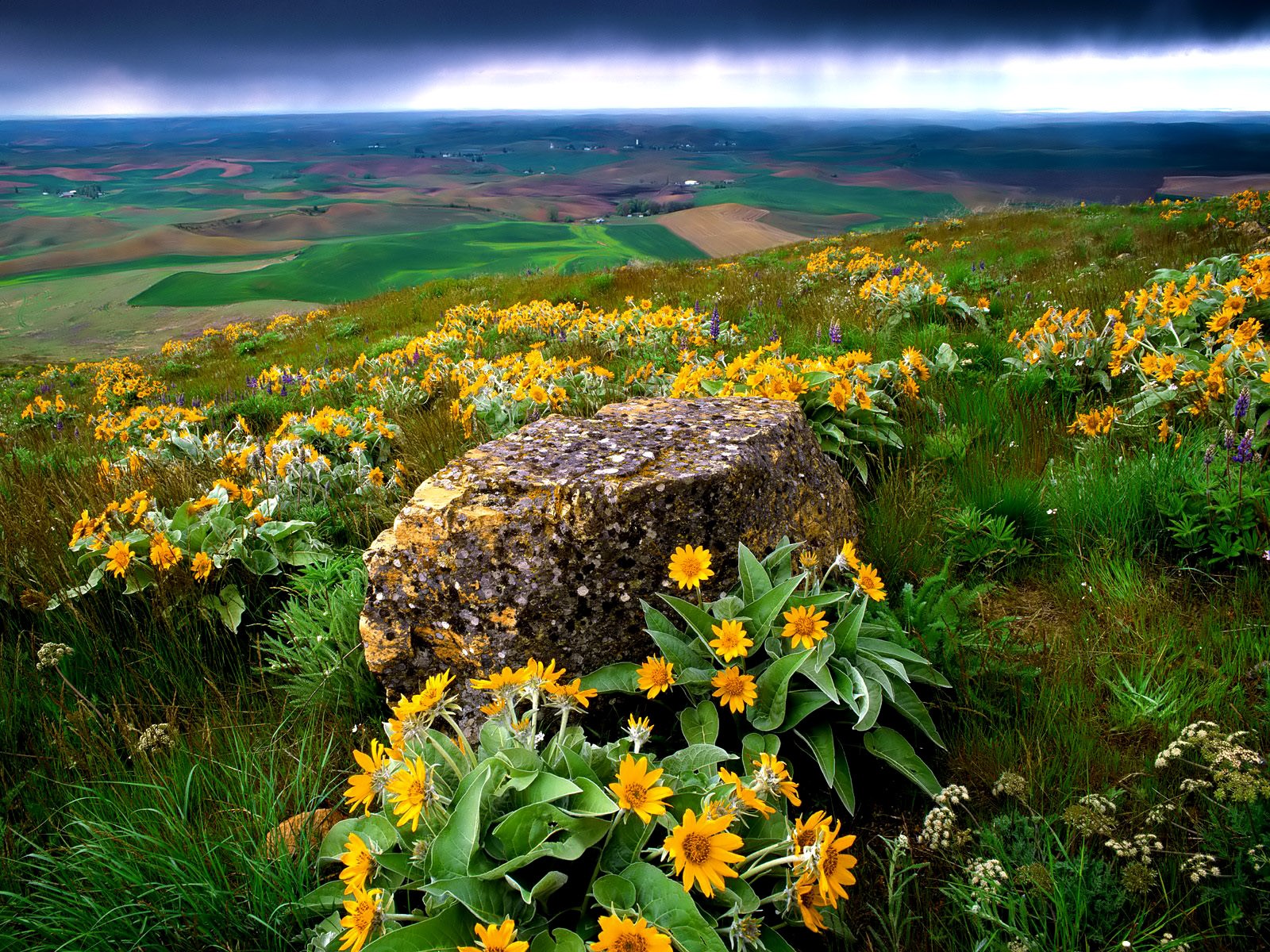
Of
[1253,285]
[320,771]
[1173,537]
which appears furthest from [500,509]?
[1253,285]

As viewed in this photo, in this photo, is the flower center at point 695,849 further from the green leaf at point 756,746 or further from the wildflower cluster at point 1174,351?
the wildflower cluster at point 1174,351

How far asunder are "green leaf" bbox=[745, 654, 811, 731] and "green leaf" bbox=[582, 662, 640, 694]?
351 mm

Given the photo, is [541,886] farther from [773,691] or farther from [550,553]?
[550,553]

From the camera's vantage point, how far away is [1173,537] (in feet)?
8.56

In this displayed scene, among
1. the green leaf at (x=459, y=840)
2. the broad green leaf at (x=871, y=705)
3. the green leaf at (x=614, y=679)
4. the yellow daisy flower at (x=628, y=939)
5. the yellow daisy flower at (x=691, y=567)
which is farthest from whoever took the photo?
the green leaf at (x=614, y=679)

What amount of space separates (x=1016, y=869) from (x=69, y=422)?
41.5ft

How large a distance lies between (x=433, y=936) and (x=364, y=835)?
1.13ft

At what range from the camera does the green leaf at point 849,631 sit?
2.00 meters

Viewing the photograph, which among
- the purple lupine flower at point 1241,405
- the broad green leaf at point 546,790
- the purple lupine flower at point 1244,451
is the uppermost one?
the purple lupine flower at point 1241,405

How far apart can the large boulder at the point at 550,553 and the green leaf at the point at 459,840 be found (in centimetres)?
68

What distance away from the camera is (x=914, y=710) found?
1.98 m

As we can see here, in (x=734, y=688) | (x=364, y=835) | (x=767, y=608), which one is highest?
(x=767, y=608)

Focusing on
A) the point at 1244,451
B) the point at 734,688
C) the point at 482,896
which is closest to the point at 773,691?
the point at 734,688

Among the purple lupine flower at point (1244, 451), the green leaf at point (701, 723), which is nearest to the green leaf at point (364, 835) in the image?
the green leaf at point (701, 723)
